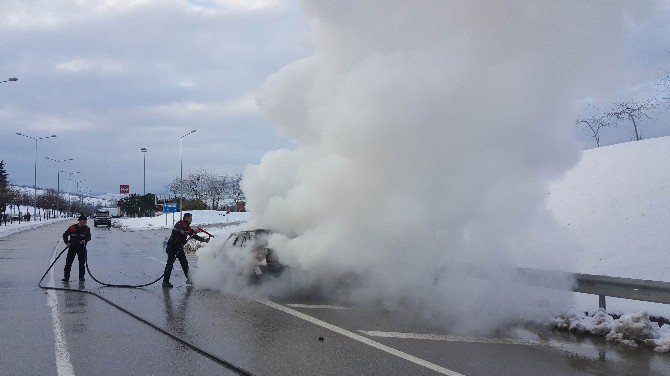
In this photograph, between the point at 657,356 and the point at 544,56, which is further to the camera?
the point at 544,56

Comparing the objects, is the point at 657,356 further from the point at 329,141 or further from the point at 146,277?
the point at 146,277

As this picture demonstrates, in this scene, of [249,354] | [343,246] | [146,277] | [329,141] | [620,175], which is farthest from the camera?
[620,175]

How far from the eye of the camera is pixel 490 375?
569 centimetres

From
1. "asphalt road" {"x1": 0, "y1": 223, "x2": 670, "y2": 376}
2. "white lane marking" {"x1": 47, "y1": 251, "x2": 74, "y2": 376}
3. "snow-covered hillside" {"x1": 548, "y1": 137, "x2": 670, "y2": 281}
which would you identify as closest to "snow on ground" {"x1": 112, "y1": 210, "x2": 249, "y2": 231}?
"snow-covered hillside" {"x1": 548, "y1": 137, "x2": 670, "y2": 281}

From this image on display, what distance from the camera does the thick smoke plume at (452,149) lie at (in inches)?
351

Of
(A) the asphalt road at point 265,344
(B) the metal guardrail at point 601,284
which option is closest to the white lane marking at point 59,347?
(A) the asphalt road at point 265,344

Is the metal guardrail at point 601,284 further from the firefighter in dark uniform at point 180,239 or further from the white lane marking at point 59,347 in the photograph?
the firefighter in dark uniform at point 180,239

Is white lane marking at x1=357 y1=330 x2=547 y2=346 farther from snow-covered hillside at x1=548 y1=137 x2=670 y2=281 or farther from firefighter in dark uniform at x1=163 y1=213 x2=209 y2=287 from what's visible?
firefighter in dark uniform at x1=163 y1=213 x2=209 y2=287

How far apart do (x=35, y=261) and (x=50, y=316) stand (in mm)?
11491

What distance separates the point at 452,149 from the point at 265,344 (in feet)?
14.2

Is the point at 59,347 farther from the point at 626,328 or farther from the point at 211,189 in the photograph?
the point at 211,189

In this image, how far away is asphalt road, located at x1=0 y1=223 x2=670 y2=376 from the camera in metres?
5.95

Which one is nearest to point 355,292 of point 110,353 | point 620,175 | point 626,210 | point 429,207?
point 429,207

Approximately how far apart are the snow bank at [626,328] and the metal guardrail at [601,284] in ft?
0.88
